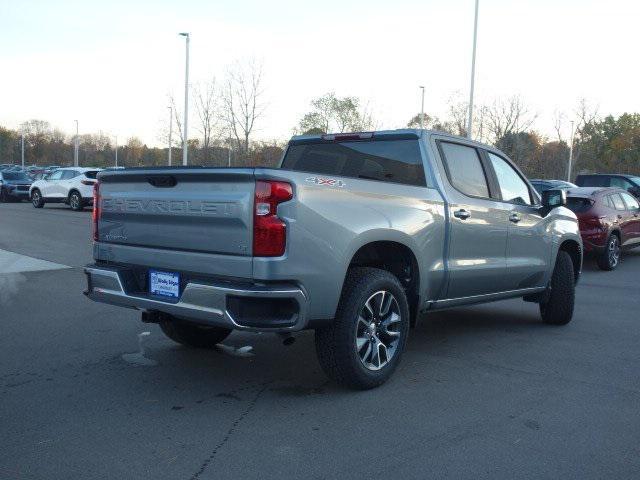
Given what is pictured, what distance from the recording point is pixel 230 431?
4.10 meters

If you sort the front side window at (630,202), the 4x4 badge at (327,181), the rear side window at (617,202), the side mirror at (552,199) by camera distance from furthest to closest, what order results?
the front side window at (630,202)
the rear side window at (617,202)
the side mirror at (552,199)
the 4x4 badge at (327,181)

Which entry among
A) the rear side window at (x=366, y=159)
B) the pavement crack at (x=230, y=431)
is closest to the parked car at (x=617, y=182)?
the rear side window at (x=366, y=159)

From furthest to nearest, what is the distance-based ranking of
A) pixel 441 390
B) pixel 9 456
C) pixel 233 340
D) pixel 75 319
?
pixel 75 319 < pixel 233 340 < pixel 441 390 < pixel 9 456

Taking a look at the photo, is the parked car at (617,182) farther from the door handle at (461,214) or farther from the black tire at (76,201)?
the black tire at (76,201)

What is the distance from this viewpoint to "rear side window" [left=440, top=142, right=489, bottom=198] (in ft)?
19.5

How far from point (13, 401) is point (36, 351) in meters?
1.33

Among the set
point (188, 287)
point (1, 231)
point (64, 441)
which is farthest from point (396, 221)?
point (1, 231)

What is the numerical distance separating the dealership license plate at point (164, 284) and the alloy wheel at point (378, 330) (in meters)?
1.26

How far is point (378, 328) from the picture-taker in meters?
5.01

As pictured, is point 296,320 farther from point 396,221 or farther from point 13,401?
point 13,401

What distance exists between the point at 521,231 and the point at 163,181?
3.61 meters

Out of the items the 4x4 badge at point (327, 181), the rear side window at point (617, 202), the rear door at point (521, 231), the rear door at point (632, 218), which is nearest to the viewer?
the 4x4 badge at point (327, 181)

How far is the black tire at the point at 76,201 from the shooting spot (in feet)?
85.4

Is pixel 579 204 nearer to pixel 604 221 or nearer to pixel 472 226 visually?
pixel 604 221
